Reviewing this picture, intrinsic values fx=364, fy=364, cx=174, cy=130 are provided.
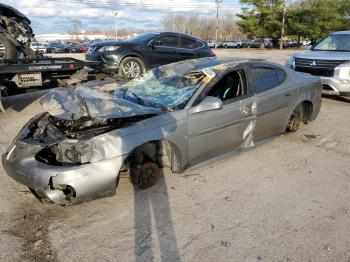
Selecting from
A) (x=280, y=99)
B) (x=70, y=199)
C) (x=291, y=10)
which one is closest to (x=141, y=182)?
(x=70, y=199)

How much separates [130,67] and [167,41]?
5.68ft

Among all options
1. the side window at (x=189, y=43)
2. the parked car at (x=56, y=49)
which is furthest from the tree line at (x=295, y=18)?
the side window at (x=189, y=43)

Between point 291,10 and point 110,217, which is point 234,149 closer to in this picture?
point 110,217

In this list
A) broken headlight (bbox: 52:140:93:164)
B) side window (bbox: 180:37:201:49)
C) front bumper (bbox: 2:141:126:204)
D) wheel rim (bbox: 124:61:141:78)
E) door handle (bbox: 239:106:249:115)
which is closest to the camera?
front bumper (bbox: 2:141:126:204)

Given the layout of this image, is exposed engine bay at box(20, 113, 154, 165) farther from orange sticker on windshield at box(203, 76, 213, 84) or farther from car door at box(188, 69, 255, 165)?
A: orange sticker on windshield at box(203, 76, 213, 84)

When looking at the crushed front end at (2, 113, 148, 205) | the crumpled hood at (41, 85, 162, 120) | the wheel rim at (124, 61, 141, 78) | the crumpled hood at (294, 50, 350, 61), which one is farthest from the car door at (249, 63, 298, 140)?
the wheel rim at (124, 61, 141, 78)

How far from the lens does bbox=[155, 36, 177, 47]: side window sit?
11.6 m

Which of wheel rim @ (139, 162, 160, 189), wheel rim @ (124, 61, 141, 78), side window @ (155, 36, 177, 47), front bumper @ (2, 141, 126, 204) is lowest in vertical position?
wheel rim @ (139, 162, 160, 189)

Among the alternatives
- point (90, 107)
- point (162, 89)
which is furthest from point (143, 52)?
point (90, 107)

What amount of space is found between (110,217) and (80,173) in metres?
0.57

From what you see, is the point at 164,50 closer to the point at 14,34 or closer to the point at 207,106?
the point at 14,34

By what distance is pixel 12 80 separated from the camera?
7582 millimetres

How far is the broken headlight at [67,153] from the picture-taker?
3547 millimetres

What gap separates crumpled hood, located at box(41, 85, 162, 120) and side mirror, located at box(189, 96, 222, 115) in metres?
0.41
